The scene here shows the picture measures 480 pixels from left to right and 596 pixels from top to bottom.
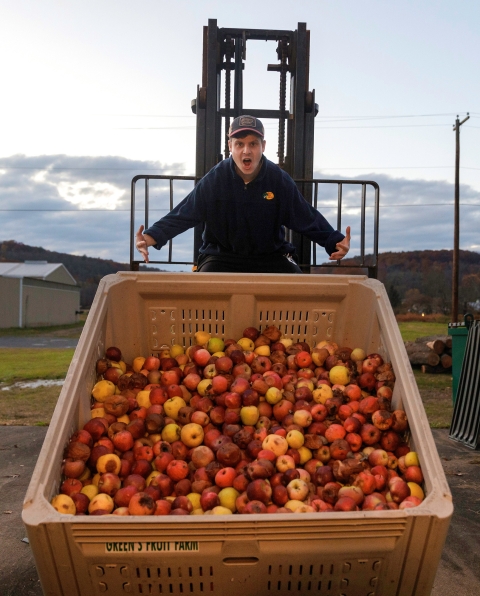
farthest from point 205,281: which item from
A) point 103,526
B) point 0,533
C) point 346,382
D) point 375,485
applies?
point 0,533

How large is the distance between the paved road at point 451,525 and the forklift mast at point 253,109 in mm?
2515

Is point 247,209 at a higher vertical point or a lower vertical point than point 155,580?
higher

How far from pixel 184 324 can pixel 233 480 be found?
Result: 1.29m

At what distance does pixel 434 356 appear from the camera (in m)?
13.4

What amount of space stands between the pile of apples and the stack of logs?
10.8 metres

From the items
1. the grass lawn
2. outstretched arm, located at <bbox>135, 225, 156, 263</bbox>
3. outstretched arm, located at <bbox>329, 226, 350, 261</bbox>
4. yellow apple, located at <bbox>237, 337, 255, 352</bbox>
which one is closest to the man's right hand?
outstretched arm, located at <bbox>135, 225, 156, 263</bbox>

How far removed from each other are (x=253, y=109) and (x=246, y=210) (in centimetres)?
238

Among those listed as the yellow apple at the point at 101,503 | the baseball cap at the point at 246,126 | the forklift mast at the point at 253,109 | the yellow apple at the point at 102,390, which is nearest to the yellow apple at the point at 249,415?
the yellow apple at the point at 102,390

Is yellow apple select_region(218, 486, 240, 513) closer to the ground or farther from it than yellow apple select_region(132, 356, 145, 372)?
closer to the ground

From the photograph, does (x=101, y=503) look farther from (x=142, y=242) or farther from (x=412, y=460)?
(x=142, y=242)

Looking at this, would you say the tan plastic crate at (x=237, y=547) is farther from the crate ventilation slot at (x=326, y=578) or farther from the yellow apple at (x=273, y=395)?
the yellow apple at (x=273, y=395)

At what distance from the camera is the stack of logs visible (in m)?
13.4

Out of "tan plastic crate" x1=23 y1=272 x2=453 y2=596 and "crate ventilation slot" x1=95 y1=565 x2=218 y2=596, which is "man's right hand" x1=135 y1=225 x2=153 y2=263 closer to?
"tan plastic crate" x1=23 y1=272 x2=453 y2=596

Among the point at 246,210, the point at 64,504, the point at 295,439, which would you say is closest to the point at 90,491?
the point at 64,504
